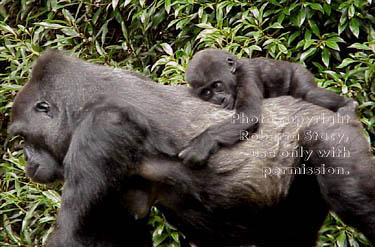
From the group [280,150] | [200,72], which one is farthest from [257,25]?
[280,150]

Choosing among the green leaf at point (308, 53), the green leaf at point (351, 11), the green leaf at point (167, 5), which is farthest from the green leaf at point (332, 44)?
the green leaf at point (167, 5)

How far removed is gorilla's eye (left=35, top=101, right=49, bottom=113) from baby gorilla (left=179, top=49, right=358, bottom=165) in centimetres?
80

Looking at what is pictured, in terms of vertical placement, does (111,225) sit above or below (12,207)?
above

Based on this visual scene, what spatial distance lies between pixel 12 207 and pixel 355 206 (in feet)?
10.1

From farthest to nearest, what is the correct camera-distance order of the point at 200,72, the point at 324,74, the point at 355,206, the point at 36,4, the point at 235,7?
the point at 36,4 < the point at 235,7 < the point at 324,74 < the point at 200,72 < the point at 355,206

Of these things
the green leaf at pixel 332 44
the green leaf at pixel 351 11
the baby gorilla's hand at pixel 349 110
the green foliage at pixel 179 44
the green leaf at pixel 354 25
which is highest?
the green leaf at pixel 351 11

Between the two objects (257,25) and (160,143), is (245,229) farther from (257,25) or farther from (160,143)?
(257,25)

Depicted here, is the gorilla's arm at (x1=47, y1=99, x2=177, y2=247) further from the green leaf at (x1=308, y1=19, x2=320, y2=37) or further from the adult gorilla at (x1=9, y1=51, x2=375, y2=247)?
the green leaf at (x1=308, y1=19, x2=320, y2=37)

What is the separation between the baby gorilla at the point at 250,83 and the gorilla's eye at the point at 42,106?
31.3 inches

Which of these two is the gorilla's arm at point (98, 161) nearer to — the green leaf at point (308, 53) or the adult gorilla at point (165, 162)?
the adult gorilla at point (165, 162)

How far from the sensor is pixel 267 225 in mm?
3131

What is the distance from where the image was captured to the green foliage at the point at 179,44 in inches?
170

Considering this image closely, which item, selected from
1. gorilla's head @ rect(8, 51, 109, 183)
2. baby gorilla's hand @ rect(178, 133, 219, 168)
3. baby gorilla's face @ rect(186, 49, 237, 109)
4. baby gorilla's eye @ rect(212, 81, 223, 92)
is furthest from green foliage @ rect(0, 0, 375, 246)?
baby gorilla's hand @ rect(178, 133, 219, 168)

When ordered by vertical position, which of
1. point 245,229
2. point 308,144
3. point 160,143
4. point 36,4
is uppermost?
point 308,144
